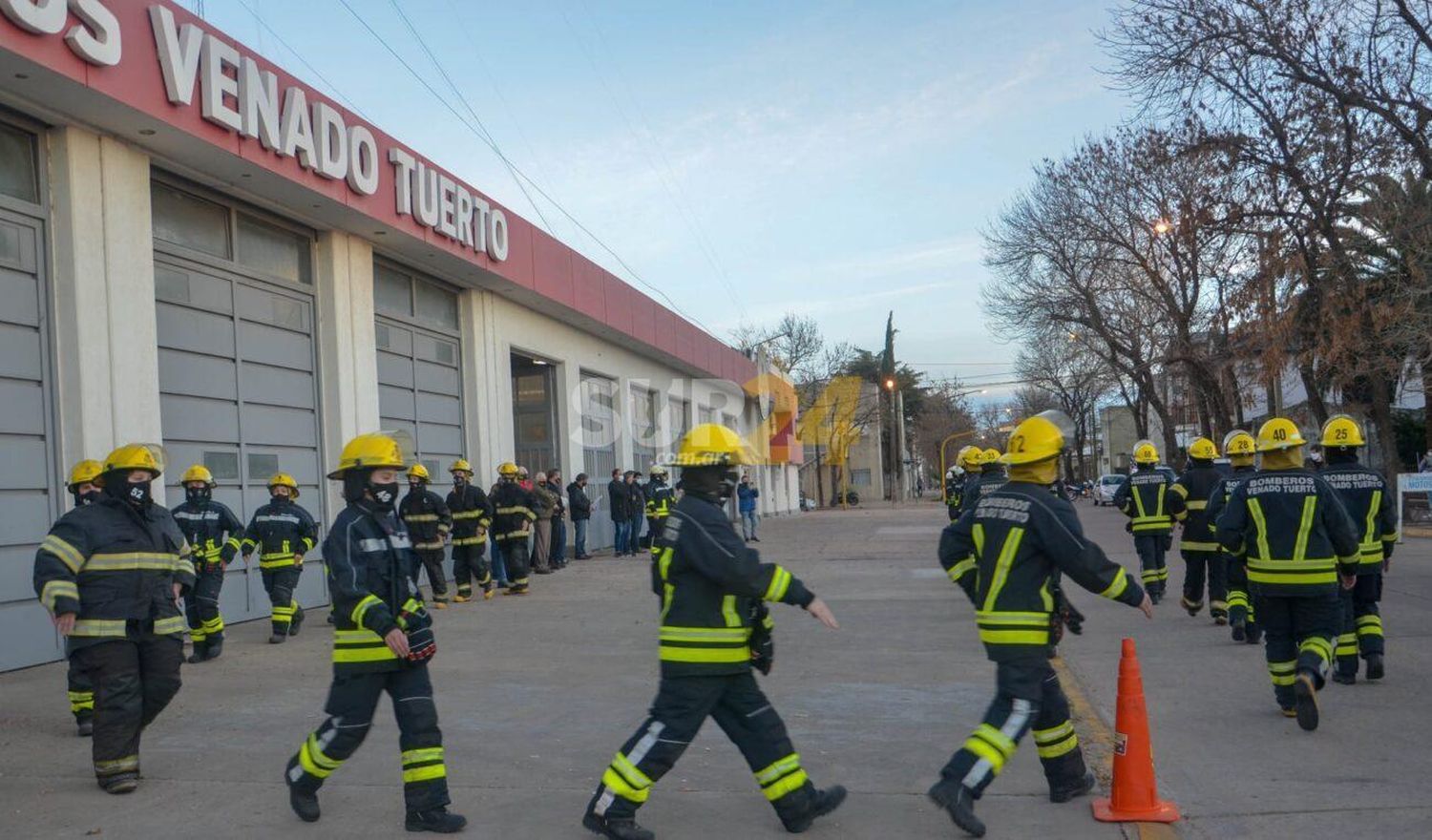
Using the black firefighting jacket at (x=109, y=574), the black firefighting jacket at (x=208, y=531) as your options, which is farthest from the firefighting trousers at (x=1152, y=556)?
the black firefighting jacket at (x=109, y=574)

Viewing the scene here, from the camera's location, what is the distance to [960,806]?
5043 mm

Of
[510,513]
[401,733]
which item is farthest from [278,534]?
[401,733]

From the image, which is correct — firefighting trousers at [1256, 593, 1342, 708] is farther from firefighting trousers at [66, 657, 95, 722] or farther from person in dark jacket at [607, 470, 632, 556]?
person in dark jacket at [607, 470, 632, 556]

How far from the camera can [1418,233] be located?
68.5ft

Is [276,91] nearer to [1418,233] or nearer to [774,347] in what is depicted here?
[1418,233]

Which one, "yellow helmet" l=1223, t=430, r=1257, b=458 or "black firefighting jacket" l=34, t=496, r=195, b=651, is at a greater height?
"yellow helmet" l=1223, t=430, r=1257, b=458

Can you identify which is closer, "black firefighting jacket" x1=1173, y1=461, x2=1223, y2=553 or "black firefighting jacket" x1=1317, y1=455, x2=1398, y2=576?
"black firefighting jacket" x1=1317, y1=455, x2=1398, y2=576

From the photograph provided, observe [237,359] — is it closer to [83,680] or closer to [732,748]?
[83,680]

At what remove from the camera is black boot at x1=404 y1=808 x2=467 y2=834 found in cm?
535

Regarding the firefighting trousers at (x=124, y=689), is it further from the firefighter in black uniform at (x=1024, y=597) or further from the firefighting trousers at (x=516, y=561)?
the firefighting trousers at (x=516, y=561)

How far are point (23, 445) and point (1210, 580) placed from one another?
11.2 meters

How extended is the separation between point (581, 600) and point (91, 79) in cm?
849

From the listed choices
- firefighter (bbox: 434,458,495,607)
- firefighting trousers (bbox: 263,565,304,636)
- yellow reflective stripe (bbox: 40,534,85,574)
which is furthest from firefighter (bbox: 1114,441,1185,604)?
yellow reflective stripe (bbox: 40,534,85,574)

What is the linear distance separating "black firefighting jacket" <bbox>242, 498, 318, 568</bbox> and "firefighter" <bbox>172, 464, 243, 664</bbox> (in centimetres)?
52
